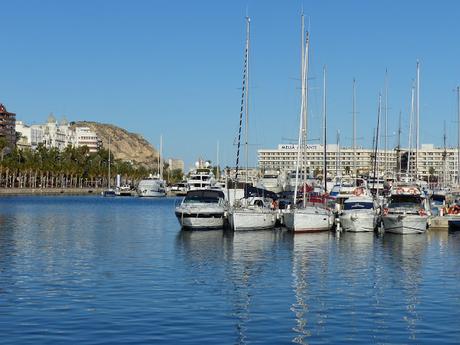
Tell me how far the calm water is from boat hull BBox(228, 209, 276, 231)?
5786 mm

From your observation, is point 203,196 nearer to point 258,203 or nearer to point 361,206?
point 258,203

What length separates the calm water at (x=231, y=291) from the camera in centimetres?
2580

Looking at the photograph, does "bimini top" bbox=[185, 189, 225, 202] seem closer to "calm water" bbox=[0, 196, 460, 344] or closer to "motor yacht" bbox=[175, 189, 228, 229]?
"motor yacht" bbox=[175, 189, 228, 229]

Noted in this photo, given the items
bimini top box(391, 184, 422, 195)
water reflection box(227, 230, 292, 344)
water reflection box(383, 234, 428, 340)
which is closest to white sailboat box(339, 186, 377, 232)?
water reflection box(383, 234, 428, 340)

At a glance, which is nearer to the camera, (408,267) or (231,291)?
(231,291)

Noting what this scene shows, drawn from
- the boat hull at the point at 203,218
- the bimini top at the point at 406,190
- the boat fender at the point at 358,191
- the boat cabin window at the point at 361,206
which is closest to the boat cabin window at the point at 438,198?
the bimini top at the point at 406,190

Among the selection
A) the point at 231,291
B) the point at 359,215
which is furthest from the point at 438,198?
the point at 231,291

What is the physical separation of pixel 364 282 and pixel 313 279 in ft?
7.77

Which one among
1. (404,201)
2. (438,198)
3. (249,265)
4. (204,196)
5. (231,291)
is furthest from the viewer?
(438,198)

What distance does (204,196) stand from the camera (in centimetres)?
7088

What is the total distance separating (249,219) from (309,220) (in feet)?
15.9

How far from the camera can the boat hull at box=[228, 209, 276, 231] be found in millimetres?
65625

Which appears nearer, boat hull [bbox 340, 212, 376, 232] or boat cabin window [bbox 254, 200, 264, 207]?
boat hull [bbox 340, 212, 376, 232]

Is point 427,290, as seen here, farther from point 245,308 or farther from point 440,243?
point 440,243
